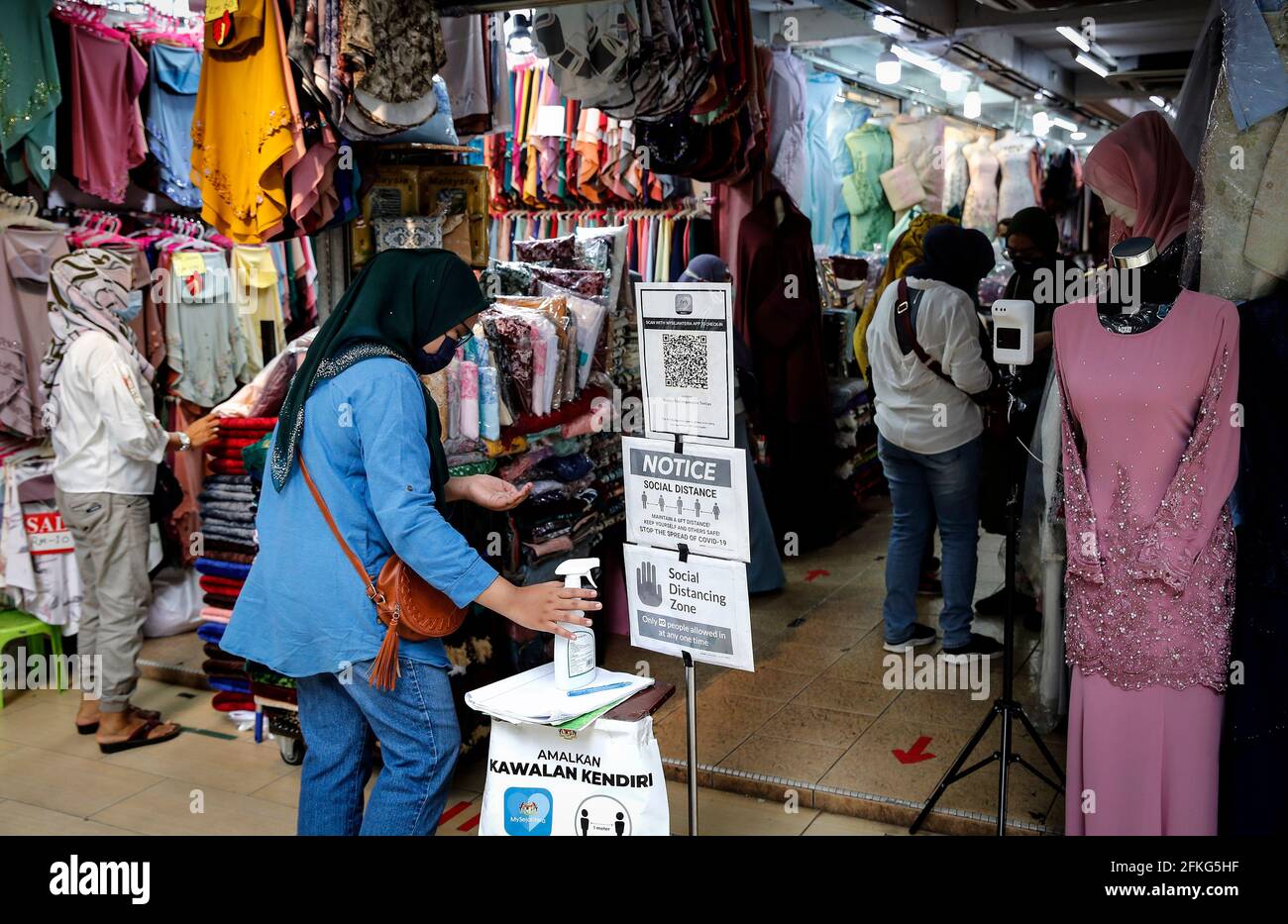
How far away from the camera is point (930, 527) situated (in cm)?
499

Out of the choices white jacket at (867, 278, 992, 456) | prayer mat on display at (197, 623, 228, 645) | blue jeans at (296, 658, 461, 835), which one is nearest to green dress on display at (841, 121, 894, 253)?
white jacket at (867, 278, 992, 456)

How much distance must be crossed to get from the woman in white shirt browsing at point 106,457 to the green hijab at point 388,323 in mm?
1864

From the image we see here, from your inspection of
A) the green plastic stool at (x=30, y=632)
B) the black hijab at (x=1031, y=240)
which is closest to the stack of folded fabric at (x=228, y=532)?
the green plastic stool at (x=30, y=632)

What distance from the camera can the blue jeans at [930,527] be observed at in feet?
15.5

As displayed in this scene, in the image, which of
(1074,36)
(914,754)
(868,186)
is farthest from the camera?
(868,186)

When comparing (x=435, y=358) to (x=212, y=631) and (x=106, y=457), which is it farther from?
(x=212, y=631)

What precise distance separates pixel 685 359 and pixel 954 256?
209 centimetres

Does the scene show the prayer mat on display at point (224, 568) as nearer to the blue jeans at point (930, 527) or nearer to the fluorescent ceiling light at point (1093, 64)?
the blue jeans at point (930, 527)

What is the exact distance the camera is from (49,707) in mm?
4855

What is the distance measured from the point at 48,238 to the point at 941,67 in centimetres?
586

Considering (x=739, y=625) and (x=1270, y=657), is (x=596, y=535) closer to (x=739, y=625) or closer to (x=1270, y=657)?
(x=739, y=625)

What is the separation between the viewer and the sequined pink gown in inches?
110

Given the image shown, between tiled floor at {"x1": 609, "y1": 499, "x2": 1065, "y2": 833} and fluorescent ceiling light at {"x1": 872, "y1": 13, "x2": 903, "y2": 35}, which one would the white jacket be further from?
fluorescent ceiling light at {"x1": 872, "y1": 13, "x2": 903, "y2": 35}

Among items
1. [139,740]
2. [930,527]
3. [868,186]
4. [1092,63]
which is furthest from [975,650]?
[868,186]
